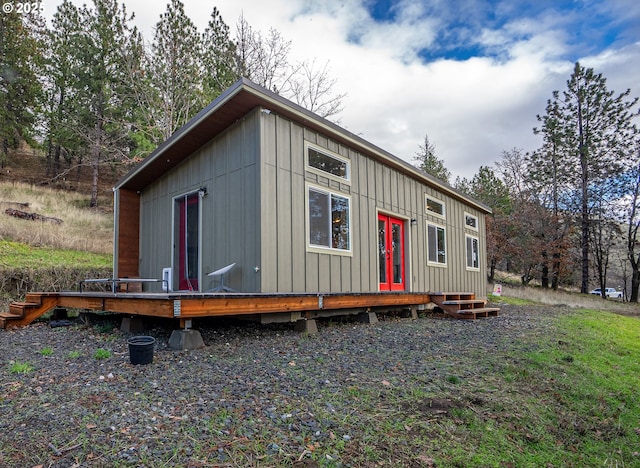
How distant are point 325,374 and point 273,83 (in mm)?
13156

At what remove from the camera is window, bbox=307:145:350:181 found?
621 centimetres

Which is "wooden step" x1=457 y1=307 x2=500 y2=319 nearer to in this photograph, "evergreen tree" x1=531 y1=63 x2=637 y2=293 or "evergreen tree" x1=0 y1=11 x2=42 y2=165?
"evergreen tree" x1=531 y1=63 x2=637 y2=293

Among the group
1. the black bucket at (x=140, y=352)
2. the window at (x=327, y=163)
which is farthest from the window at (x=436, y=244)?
the black bucket at (x=140, y=352)

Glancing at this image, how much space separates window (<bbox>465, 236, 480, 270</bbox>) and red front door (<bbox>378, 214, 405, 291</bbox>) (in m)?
3.77

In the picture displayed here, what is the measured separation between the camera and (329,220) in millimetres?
6367

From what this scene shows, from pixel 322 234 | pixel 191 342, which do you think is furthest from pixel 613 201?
pixel 191 342

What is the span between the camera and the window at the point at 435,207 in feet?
31.0

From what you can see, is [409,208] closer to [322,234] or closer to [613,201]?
[322,234]

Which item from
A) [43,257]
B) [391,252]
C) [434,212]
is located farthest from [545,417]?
[43,257]

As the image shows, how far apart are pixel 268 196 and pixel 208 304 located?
74.3 inches

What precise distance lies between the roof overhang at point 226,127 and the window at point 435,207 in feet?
3.78

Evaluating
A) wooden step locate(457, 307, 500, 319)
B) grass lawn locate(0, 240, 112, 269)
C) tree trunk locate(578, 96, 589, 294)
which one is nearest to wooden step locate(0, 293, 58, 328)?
grass lawn locate(0, 240, 112, 269)

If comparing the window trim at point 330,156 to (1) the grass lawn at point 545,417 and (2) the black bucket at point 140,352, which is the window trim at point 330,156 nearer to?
(2) the black bucket at point 140,352

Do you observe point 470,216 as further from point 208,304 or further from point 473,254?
point 208,304
